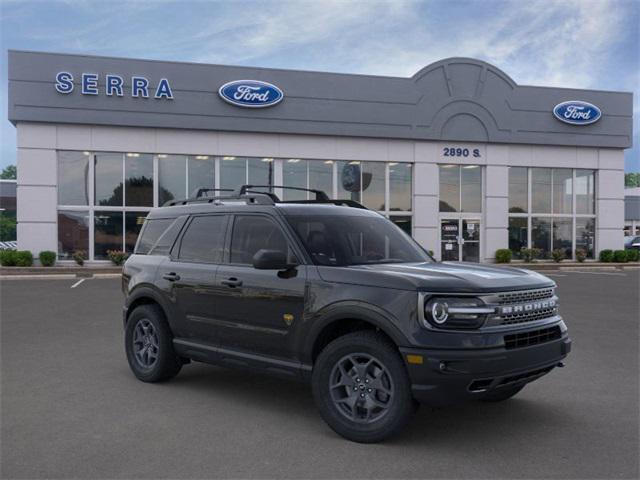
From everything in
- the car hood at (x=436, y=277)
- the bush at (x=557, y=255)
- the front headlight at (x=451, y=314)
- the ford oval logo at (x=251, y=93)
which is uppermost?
the ford oval logo at (x=251, y=93)

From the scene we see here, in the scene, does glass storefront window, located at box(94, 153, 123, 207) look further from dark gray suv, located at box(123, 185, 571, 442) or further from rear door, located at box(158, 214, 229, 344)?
rear door, located at box(158, 214, 229, 344)

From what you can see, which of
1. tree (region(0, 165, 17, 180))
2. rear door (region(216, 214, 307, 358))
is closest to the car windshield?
rear door (region(216, 214, 307, 358))

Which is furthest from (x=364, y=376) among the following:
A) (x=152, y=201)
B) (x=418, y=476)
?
(x=152, y=201)

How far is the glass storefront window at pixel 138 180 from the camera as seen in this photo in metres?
25.5

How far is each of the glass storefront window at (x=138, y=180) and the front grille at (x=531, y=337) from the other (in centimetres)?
2276

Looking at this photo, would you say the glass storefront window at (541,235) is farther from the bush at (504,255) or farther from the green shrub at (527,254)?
the bush at (504,255)

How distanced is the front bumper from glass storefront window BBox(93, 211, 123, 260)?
22943mm

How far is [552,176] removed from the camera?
30.6 metres

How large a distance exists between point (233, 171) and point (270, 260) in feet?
73.1

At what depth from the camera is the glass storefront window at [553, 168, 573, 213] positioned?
30688mm

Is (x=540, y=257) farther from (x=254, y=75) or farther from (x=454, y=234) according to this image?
(x=254, y=75)

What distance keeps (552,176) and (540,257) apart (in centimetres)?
424

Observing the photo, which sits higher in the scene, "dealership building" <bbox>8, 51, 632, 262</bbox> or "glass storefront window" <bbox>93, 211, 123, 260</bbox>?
"dealership building" <bbox>8, 51, 632, 262</bbox>

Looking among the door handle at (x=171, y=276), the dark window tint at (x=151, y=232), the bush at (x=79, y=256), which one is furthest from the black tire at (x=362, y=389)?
the bush at (x=79, y=256)
